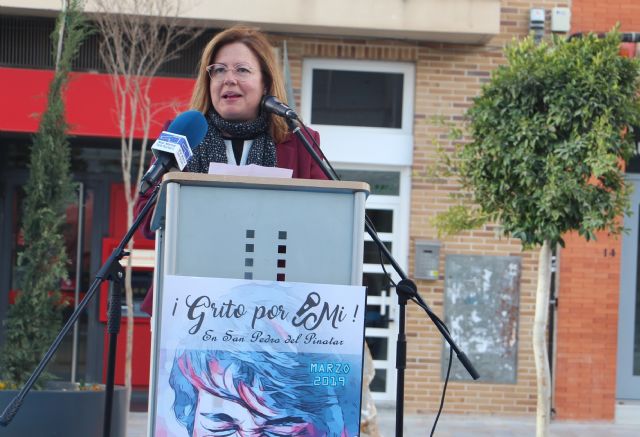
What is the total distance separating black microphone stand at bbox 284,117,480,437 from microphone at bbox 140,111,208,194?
14.6 inches

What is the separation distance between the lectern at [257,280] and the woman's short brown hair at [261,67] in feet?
2.64

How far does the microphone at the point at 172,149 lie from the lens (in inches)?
116

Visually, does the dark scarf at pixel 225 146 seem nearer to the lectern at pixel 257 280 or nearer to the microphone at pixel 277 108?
the microphone at pixel 277 108

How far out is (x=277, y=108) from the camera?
3.25 metres

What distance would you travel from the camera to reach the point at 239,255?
2689mm

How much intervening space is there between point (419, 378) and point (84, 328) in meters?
3.58

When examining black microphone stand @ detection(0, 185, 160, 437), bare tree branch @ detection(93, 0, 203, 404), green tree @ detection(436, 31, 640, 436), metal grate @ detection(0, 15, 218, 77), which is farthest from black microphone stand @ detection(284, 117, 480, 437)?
metal grate @ detection(0, 15, 218, 77)

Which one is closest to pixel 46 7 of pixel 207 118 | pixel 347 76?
pixel 347 76

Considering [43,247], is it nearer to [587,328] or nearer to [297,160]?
[297,160]

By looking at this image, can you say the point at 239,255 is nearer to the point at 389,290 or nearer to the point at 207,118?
the point at 207,118

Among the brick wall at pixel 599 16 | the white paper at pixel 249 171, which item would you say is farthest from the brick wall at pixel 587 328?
the white paper at pixel 249 171

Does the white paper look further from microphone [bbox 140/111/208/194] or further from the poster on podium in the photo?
A: the poster on podium

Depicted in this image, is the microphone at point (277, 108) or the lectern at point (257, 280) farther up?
the microphone at point (277, 108)

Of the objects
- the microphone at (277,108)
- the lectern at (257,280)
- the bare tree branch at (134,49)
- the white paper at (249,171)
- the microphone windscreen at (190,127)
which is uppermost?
the bare tree branch at (134,49)
